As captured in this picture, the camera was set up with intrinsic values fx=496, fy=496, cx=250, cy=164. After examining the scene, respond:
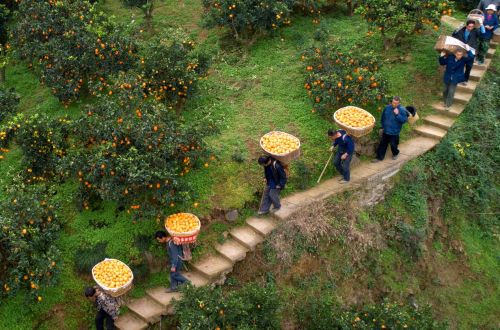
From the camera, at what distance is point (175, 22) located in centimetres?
1516

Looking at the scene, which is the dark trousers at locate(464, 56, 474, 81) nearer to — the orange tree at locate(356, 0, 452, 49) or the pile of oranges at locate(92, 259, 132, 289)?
the orange tree at locate(356, 0, 452, 49)

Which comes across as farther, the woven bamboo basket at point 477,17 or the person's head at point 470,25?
the woven bamboo basket at point 477,17

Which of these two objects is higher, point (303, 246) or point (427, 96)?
point (427, 96)

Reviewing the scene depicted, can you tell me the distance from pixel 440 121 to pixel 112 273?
8037 millimetres

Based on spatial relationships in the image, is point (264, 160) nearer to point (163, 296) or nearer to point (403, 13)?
point (163, 296)

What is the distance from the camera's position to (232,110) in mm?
11703

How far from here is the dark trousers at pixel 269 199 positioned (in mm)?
9297

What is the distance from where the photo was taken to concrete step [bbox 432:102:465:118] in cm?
1170

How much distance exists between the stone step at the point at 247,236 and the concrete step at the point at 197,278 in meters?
0.96

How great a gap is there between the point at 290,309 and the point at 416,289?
278cm

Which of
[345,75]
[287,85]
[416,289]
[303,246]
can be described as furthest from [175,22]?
[416,289]

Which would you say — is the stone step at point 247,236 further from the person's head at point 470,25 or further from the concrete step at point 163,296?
the person's head at point 470,25

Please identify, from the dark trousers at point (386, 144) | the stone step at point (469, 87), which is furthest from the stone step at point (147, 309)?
the stone step at point (469, 87)

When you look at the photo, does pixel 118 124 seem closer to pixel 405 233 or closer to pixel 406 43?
pixel 405 233
